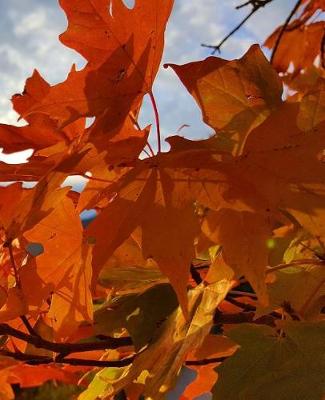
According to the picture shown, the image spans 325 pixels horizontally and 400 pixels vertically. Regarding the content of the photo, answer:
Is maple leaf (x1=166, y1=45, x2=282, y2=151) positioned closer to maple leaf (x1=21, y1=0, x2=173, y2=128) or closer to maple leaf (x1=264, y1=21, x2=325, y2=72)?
maple leaf (x1=21, y1=0, x2=173, y2=128)

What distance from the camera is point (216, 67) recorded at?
36cm

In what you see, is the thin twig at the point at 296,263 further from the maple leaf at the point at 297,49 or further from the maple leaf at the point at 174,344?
the maple leaf at the point at 297,49

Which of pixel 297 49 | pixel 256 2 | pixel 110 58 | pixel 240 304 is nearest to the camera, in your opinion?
pixel 110 58

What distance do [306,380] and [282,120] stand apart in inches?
5.2

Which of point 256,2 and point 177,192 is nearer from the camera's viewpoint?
point 177,192

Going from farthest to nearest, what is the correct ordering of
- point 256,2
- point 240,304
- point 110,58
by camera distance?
1. point 256,2
2. point 240,304
3. point 110,58

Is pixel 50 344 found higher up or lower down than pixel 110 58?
lower down

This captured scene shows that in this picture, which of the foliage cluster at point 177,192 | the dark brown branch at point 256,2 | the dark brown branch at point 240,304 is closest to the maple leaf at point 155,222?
the foliage cluster at point 177,192

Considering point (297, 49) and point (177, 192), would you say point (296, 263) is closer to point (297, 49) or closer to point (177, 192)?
point (177, 192)

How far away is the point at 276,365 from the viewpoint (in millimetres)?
377

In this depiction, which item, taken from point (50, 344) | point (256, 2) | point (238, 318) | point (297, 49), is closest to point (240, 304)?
point (238, 318)

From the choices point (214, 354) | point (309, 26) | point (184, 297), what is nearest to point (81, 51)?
point (184, 297)

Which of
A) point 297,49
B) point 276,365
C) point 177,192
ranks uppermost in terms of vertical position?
point 297,49

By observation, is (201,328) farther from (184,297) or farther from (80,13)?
(80,13)
